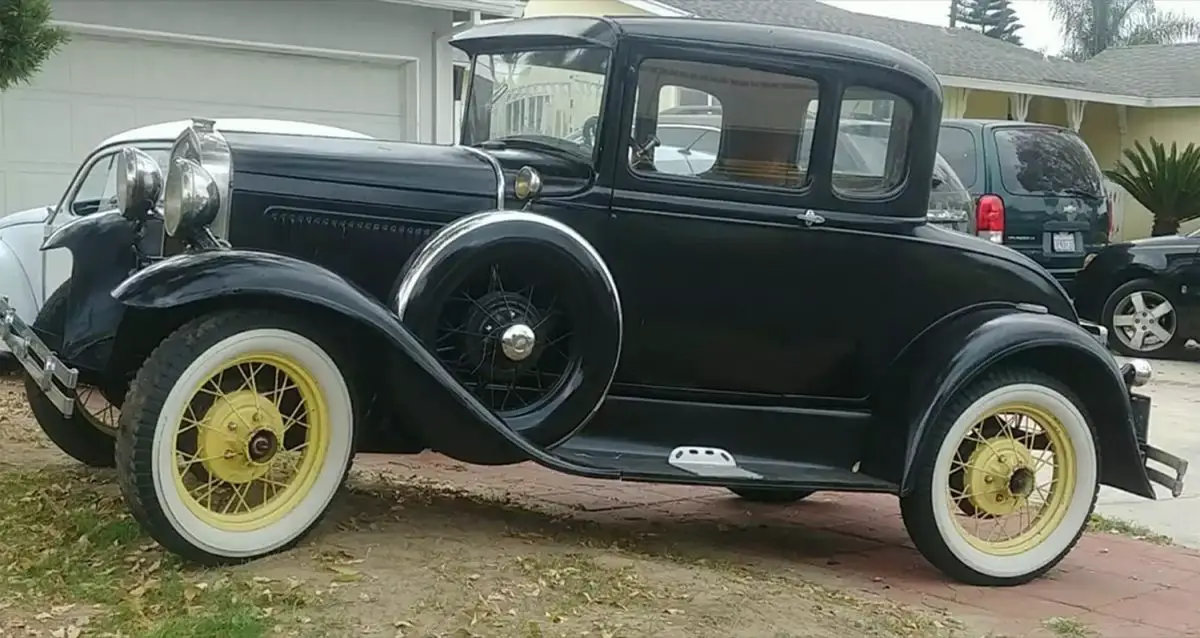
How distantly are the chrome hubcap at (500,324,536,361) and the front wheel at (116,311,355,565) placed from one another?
1.87 ft

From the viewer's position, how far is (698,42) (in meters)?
5.15

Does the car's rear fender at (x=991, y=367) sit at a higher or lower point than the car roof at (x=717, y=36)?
lower

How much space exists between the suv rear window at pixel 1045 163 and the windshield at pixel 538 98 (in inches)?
282

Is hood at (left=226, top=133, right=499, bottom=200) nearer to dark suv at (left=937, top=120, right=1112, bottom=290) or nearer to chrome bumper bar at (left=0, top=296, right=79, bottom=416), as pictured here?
chrome bumper bar at (left=0, top=296, right=79, bottom=416)

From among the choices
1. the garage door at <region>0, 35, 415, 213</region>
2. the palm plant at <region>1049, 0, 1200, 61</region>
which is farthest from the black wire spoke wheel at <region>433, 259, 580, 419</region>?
the palm plant at <region>1049, 0, 1200, 61</region>

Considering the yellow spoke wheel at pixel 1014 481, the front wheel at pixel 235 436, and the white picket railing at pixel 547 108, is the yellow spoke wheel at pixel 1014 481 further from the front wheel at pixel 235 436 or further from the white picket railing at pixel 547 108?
the front wheel at pixel 235 436

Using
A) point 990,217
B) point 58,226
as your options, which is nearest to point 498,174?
point 58,226

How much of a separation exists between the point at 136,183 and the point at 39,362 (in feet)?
2.26

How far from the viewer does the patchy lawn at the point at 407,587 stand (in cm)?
397

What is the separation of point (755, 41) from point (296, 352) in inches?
82.2

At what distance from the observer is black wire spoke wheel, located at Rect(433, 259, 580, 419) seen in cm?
480

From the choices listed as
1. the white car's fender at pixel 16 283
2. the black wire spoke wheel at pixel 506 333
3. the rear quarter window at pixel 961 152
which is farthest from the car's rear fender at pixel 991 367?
the rear quarter window at pixel 961 152

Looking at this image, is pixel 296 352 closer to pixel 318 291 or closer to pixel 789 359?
pixel 318 291

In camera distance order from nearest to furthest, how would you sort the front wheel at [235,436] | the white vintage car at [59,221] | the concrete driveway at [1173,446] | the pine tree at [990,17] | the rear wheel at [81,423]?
the front wheel at [235,436], the rear wheel at [81,423], the concrete driveway at [1173,446], the white vintage car at [59,221], the pine tree at [990,17]
